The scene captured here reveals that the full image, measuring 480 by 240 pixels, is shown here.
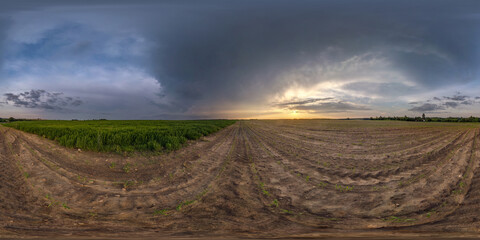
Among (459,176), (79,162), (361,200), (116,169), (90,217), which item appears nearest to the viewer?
(90,217)

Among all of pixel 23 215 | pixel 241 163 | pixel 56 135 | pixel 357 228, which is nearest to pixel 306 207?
pixel 357 228

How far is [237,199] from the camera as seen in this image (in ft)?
16.8

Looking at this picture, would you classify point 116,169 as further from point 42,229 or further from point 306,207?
point 306,207

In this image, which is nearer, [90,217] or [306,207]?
[90,217]

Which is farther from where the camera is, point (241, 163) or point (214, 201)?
point (241, 163)

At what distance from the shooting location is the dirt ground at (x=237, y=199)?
3959mm

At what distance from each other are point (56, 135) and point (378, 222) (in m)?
19.6

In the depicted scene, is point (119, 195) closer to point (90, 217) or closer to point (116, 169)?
point (90, 217)

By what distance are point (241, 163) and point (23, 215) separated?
6.34 m

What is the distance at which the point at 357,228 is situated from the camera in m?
4.01

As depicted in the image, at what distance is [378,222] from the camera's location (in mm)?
4191

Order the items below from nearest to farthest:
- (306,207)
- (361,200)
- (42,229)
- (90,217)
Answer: (42,229) → (90,217) → (306,207) → (361,200)

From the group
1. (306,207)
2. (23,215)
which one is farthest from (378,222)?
(23,215)

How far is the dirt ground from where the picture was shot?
3.96 m
